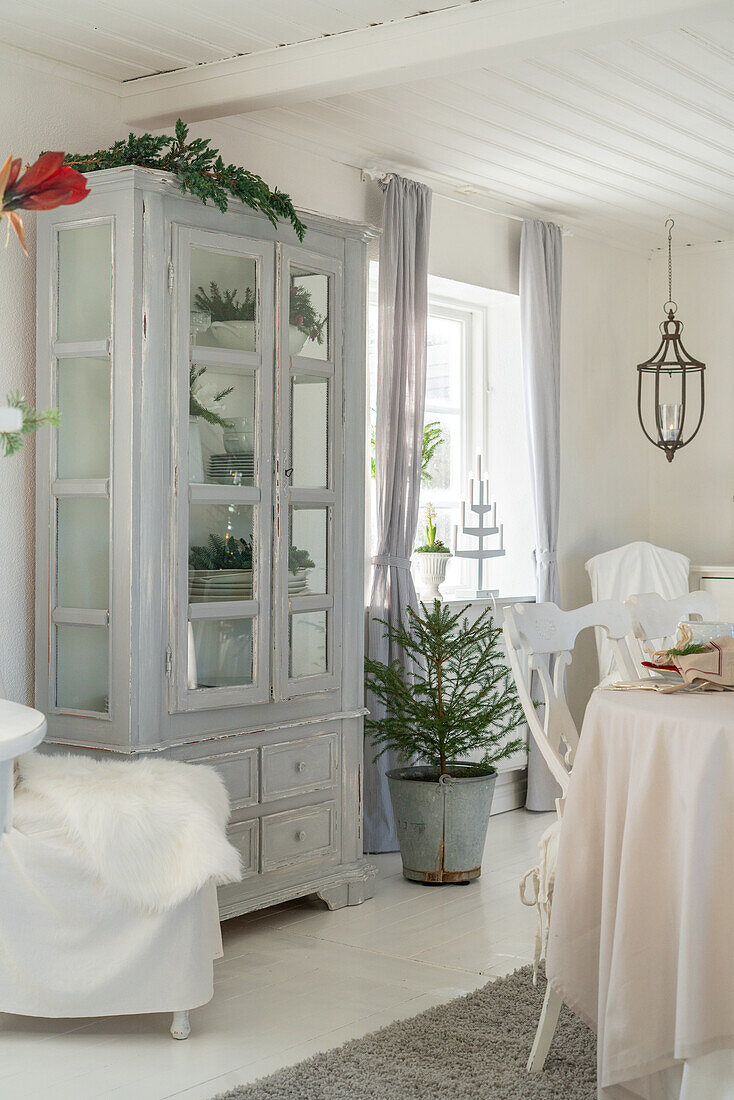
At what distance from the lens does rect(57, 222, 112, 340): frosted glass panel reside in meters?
3.25

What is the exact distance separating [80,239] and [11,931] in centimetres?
184

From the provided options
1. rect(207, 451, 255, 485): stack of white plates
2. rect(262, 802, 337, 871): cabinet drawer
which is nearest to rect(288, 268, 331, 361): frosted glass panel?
rect(207, 451, 255, 485): stack of white plates

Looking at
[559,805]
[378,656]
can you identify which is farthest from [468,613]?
[559,805]

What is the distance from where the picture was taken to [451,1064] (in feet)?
8.52

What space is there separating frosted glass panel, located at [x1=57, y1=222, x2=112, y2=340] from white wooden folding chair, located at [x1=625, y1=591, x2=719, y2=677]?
1646 mm

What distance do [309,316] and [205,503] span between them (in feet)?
2.38

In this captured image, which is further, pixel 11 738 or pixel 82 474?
pixel 82 474

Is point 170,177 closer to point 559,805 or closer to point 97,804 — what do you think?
point 97,804

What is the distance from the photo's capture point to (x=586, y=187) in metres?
4.98

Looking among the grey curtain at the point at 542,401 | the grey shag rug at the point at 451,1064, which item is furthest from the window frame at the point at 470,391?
the grey shag rug at the point at 451,1064

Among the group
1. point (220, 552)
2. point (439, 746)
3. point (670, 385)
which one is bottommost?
point (439, 746)

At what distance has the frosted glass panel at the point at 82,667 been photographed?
3275 mm

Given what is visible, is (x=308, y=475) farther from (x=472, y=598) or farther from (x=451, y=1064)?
(x=451, y=1064)

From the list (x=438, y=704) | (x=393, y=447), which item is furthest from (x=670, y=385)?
(x=438, y=704)
